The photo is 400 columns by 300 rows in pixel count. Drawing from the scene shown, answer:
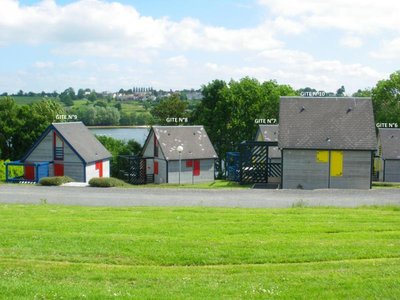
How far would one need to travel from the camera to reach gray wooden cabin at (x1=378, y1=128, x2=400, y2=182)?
49.9 meters

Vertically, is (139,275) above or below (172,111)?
below

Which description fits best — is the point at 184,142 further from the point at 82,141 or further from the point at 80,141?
the point at 80,141

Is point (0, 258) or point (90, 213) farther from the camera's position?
point (90, 213)

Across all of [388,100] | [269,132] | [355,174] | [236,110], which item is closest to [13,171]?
[269,132]

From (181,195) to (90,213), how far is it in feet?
29.3

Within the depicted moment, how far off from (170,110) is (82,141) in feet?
86.4

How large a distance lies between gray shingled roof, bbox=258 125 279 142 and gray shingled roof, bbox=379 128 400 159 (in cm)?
976

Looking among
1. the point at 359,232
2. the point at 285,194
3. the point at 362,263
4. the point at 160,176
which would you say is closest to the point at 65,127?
the point at 160,176

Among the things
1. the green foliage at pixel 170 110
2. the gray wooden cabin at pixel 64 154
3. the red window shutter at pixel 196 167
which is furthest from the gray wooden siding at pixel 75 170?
the green foliage at pixel 170 110

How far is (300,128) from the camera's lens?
1540 inches

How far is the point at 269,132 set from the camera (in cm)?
5344

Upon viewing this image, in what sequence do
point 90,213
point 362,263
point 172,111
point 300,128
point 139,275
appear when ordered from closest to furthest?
point 139,275 → point 362,263 → point 90,213 → point 300,128 → point 172,111

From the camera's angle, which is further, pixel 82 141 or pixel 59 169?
pixel 82 141

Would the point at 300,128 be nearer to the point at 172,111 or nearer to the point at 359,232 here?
the point at 359,232
